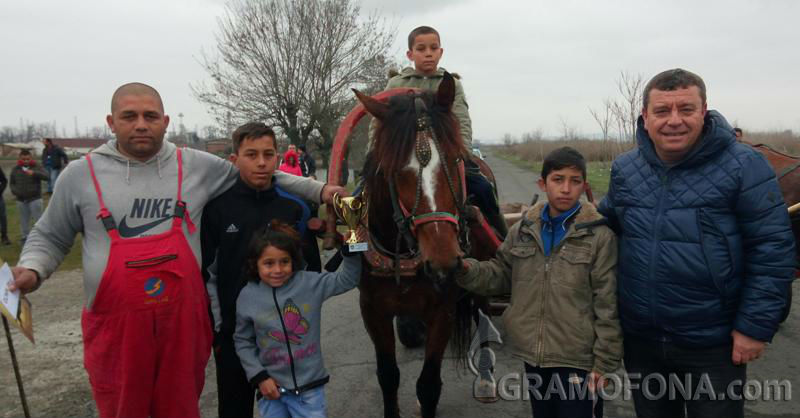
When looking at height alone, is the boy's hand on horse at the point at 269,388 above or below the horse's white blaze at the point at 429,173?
below

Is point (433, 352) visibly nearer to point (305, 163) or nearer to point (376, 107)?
point (376, 107)

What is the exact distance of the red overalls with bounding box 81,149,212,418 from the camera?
220cm

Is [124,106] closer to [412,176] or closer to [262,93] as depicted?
[412,176]

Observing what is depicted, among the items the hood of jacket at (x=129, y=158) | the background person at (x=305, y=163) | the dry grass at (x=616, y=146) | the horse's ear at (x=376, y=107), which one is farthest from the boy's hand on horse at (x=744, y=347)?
the background person at (x=305, y=163)

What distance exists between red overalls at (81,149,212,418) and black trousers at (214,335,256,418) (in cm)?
21

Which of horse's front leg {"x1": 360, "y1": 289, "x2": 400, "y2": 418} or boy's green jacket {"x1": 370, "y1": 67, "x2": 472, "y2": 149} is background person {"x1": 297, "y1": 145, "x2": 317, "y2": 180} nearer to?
boy's green jacket {"x1": 370, "y1": 67, "x2": 472, "y2": 149}

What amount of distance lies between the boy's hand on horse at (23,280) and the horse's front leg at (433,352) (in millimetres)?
2095

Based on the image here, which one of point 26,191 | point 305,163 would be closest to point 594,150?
point 305,163

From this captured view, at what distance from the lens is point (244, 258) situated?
8.44ft

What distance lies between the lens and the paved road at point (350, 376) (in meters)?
3.67

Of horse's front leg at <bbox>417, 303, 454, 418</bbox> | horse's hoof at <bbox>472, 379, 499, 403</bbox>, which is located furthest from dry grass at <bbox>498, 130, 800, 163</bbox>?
horse's front leg at <bbox>417, 303, 454, 418</bbox>

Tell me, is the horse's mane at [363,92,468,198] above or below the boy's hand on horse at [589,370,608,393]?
above

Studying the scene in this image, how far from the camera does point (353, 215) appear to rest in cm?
252

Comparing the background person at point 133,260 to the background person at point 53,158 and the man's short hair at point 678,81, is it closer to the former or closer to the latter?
the man's short hair at point 678,81
